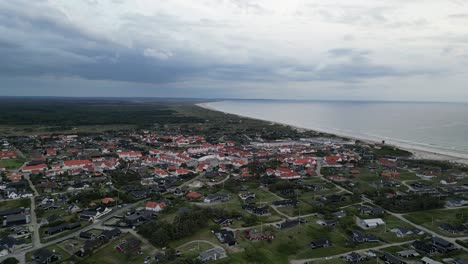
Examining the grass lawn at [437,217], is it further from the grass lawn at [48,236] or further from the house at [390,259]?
the grass lawn at [48,236]

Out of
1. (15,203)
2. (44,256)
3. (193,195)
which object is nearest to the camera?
(44,256)

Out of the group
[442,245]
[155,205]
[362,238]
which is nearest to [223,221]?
[155,205]

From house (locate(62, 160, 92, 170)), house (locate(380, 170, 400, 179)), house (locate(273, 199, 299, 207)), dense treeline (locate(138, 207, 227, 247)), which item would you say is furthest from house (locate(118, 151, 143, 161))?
house (locate(380, 170, 400, 179))

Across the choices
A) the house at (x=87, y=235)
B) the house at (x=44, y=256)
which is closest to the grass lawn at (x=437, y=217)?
the house at (x=87, y=235)

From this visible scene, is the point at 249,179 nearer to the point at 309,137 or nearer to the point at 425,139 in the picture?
the point at 309,137

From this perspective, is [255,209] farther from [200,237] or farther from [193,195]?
[193,195]

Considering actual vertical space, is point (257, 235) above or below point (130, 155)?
above

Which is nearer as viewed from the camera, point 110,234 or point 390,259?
point 390,259
